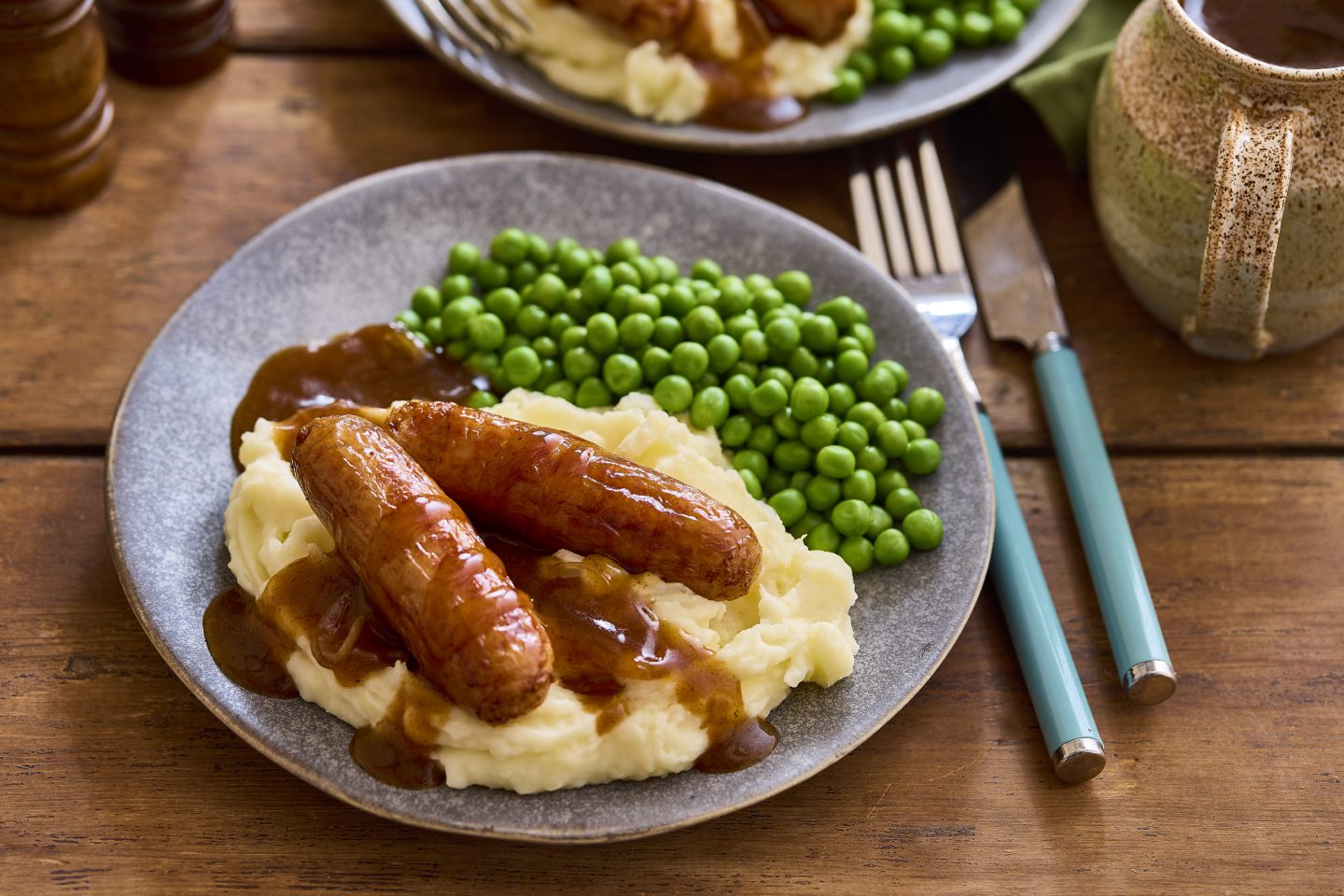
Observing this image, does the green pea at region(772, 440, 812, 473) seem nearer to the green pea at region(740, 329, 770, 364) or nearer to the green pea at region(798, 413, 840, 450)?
the green pea at region(798, 413, 840, 450)

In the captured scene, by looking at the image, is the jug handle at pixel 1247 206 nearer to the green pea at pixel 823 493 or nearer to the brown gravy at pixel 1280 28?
the brown gravy at pixel 1280 28

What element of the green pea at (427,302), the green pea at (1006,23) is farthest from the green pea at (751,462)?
the green pea at (1006,23)

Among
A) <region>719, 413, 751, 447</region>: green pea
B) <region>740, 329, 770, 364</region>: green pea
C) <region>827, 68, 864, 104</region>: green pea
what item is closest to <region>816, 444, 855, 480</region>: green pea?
<region>719, 413, 751, 447</region>: green pea

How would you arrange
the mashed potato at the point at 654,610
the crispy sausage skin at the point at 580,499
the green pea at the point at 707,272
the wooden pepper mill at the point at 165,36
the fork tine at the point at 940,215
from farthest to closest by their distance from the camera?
the wooden pepper mill at the point at 165,36 < the fork tine at the point at 940,215 < the green pea at the point at 707,272 < the crispy sausage skin at the point at 580,499 < the mashed potato at the point at 654,610

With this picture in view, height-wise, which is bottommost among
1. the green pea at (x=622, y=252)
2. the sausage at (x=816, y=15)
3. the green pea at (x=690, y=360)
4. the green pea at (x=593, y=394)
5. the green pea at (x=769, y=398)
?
the green pea at (x=769, y=398)

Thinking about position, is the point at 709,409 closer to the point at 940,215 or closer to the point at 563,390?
the point at 563,390

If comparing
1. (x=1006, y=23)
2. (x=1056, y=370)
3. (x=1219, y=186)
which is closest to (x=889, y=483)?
(x=1056, y=370)

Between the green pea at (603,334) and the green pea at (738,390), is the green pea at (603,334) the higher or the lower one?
the higher one

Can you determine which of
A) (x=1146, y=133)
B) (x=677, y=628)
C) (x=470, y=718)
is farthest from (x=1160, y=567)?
(x=470, y=718)

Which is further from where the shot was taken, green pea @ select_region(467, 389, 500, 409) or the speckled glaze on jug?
green pea @ select_region(467, 389, 500, 409)
